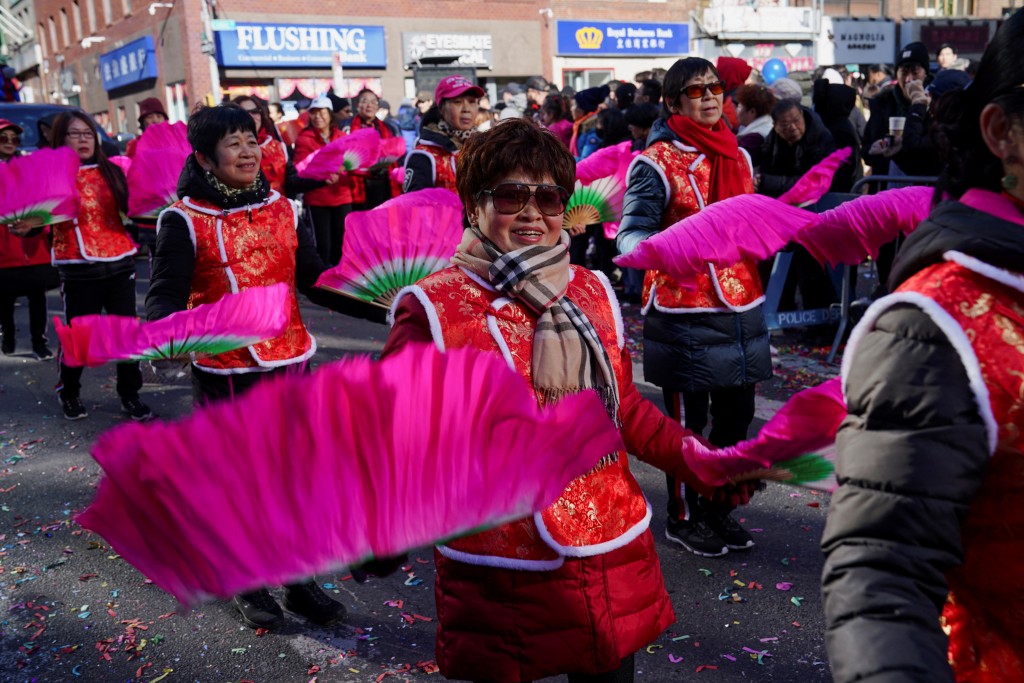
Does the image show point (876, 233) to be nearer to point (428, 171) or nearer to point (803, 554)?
point (803, 554)

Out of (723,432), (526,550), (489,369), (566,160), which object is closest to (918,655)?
(489,369)

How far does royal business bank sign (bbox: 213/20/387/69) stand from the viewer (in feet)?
96.5

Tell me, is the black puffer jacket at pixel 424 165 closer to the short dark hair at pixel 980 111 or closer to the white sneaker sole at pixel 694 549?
the white sneaker sole at pixel 694 549

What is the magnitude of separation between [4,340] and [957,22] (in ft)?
122

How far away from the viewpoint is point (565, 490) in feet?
6.75

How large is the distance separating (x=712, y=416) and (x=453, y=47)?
101ft

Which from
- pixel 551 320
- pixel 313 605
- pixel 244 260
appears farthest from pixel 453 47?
pixel 551 320

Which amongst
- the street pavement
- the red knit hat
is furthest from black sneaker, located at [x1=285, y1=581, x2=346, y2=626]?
the red knit hat

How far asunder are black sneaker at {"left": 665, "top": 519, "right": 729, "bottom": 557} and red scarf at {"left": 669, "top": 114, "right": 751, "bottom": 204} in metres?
1.44

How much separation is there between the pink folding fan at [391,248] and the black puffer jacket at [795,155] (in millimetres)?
4254

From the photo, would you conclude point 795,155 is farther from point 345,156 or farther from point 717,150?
point 345,156

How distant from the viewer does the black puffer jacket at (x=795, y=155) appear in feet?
23.3

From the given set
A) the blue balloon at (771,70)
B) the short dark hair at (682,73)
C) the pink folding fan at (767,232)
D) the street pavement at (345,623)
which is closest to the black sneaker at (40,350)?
the street pavement at (345,623)

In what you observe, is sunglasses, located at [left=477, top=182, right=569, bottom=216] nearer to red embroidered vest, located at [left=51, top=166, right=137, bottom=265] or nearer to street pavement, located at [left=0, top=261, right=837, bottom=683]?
street pavement, located at [left=0, top=261, right=837, bottom=683]
